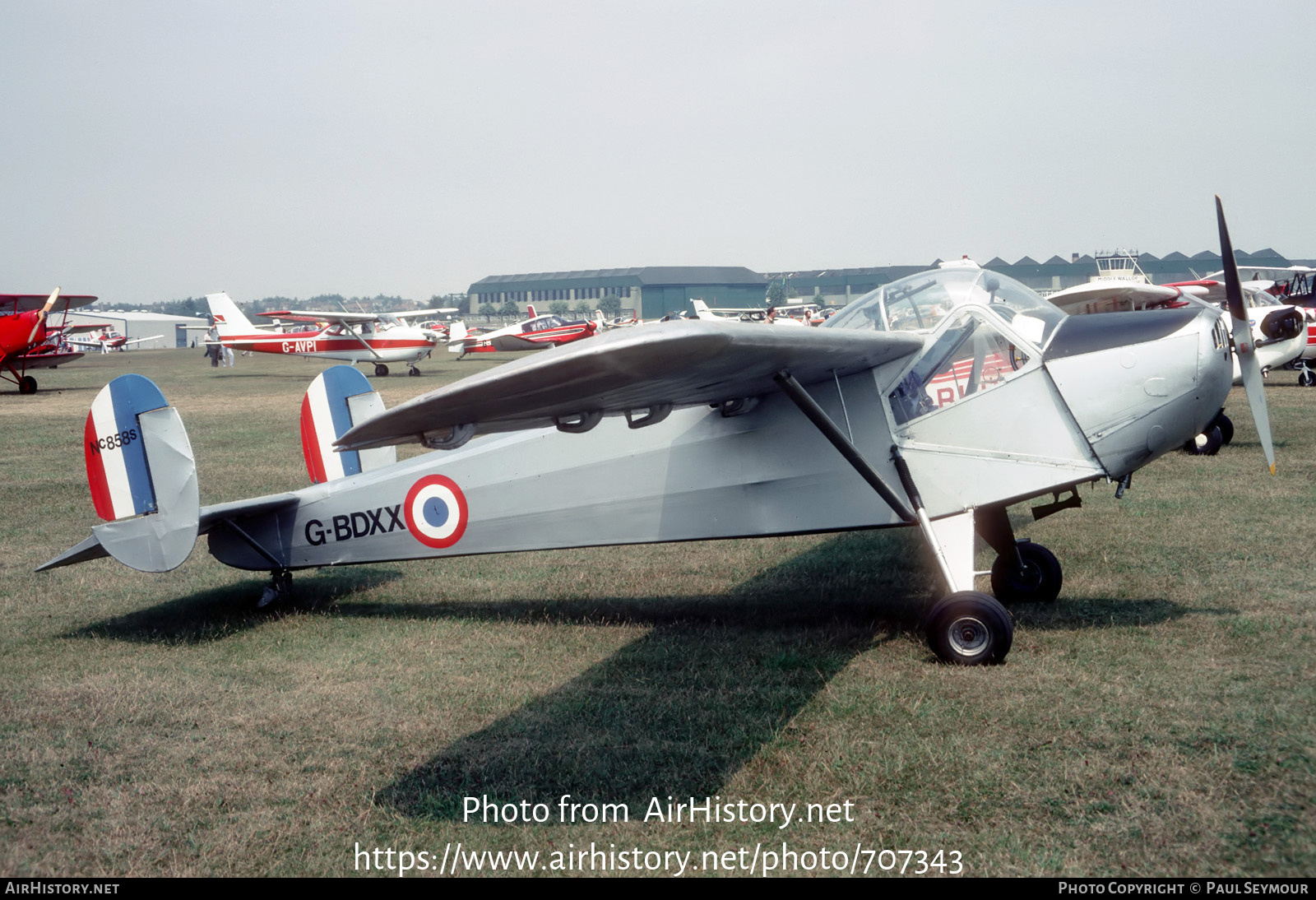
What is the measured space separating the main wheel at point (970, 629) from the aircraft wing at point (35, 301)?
1368 inches

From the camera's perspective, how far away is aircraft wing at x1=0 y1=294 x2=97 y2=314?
32875 mm

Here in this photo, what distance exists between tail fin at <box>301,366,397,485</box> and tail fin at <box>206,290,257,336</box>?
39.0 meters

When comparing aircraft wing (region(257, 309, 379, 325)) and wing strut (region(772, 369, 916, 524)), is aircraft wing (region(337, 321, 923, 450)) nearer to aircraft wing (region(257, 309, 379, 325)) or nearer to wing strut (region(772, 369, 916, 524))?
wing strut (region(772, 369, 916, 524))

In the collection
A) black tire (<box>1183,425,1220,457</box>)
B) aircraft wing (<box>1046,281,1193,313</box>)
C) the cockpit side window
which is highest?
the cockpit side window

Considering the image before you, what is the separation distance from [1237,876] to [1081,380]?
2.99 metres

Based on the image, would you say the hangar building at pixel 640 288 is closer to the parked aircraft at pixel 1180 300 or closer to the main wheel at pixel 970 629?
the parked aircraft at pixel 1180 300

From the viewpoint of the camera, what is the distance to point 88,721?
4.96m

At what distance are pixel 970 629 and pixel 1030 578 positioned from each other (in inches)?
64.6

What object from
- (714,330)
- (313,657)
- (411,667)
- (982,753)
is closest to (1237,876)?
(982,753)

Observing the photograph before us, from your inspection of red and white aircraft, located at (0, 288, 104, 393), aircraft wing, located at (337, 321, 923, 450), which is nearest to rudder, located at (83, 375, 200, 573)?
aircraft wing, located at (337, 321, 923, 450)

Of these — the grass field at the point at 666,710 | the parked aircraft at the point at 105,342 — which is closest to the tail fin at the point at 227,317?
the grass field at the point at 666,710

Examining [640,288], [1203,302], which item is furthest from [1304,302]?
[640,288]

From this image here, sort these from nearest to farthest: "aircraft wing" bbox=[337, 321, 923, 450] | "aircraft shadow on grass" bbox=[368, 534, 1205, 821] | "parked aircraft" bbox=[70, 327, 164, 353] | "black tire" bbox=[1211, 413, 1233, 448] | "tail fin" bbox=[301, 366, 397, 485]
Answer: "aircraft wing" bbox=[337, 321, 923, 450] → "aircraft shadow on grass" bbox=[368, 534, 1205, 821] → "tail fin" bbox=[301, 366, 397, 485] → "black tire" bbox=[1211, 413, 1233, 448] → "parked aircraft" bbox=[70, 327, 164, 353]

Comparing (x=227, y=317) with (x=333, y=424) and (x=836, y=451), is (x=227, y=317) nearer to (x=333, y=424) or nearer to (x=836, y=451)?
(x=333, y=424)
